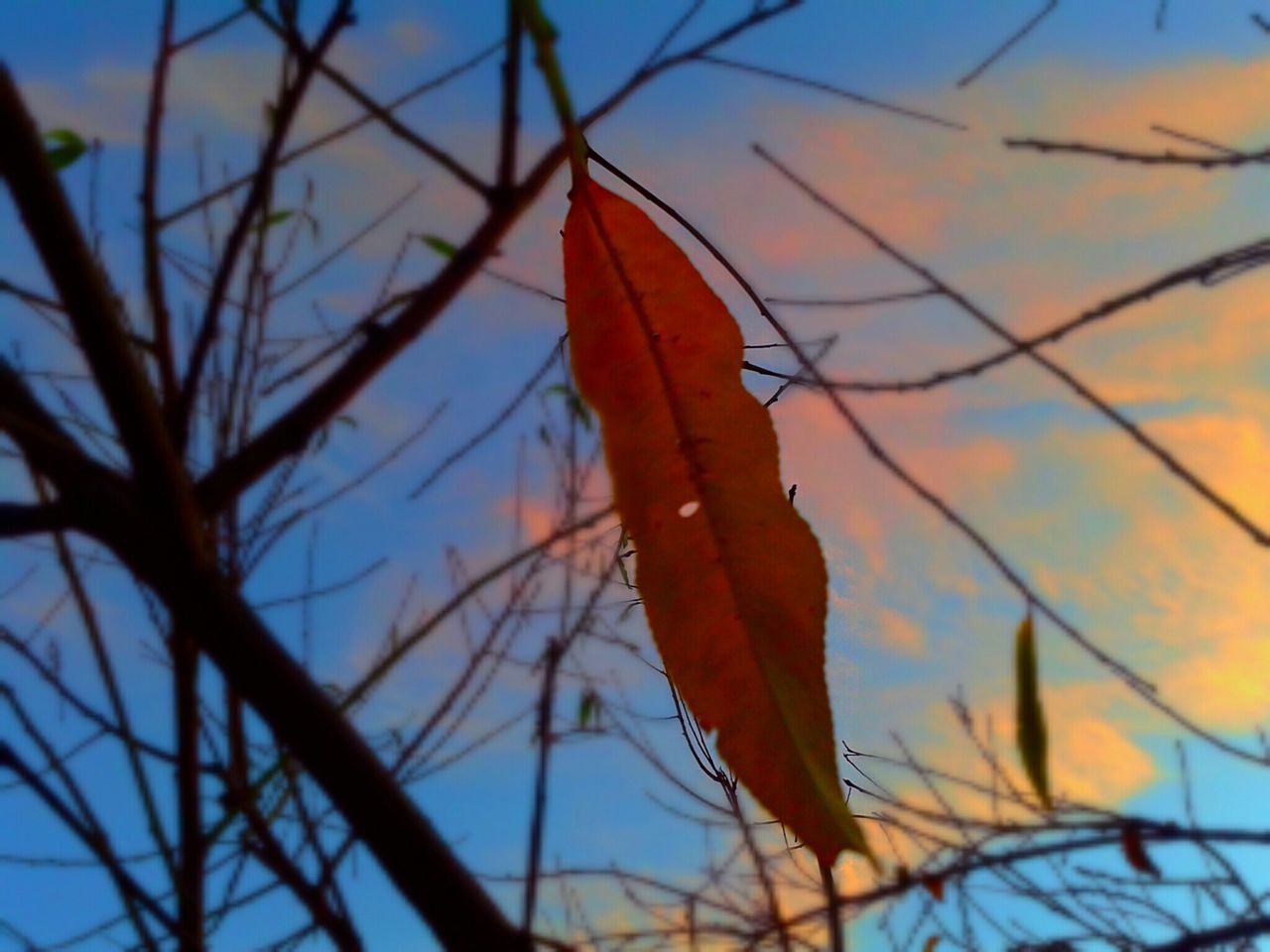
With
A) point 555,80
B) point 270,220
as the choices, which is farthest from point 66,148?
point 555,80

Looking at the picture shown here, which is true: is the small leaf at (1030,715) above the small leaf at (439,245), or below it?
below

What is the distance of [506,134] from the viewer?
55cm

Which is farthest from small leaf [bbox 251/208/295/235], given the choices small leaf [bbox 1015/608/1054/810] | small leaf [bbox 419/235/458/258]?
small leaf [bbox 1015/608/1054/810]

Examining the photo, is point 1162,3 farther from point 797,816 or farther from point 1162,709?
point 797,816

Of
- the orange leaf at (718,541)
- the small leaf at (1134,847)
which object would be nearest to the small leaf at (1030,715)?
the orange leaf at (718,541)

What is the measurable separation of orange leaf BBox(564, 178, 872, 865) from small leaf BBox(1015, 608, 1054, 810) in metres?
0.18

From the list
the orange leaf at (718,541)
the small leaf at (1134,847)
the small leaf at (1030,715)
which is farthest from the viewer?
the small leaf at (1134,847)

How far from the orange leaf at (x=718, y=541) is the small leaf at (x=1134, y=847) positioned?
1.85 feet

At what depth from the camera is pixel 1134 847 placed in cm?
61

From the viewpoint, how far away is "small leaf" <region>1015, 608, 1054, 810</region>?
0.97ft

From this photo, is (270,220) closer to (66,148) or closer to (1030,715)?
(66,148)

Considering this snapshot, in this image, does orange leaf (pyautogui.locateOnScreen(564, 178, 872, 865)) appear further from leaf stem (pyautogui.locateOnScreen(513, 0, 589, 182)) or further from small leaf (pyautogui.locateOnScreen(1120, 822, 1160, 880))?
small leaf (pyautogui.locateOnScreen(1120, 822, 1160, 880))

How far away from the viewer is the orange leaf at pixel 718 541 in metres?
0.13

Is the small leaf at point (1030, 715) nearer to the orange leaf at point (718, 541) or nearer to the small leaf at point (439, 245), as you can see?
the orange leaf at point (718, 541)
